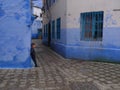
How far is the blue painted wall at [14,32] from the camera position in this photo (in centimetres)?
927

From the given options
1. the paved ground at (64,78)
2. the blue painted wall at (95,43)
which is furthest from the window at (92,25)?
the paved ground at (64,78)

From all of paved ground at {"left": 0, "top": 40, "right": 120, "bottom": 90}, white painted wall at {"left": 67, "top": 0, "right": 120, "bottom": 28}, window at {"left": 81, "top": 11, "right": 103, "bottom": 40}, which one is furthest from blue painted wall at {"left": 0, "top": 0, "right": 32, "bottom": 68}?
window at {"left": 81, "top": 11, "right": 103, "bottom": 40}

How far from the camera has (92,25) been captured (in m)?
11.4

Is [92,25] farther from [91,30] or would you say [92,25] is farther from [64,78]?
[64,78]

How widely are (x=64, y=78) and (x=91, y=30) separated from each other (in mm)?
4536

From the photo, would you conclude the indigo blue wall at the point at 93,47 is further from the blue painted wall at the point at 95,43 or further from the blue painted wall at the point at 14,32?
the blue painted wall at the point at 14,32

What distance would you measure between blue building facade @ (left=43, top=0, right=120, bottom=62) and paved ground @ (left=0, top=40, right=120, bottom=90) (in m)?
1.27

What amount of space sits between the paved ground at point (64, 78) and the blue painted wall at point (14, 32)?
660 mm

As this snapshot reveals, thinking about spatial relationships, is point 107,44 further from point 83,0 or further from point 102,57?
point 83,0

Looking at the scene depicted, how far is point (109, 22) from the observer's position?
34.9 ft

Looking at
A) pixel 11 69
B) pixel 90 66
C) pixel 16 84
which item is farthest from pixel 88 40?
pixel 16 84

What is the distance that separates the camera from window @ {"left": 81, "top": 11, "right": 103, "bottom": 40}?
11.1m

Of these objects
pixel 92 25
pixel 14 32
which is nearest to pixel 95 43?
pixel 92 25

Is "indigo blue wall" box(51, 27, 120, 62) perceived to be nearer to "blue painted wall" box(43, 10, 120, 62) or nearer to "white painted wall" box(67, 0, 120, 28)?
"blue painted wall" box(43, 10, 120, 62)
